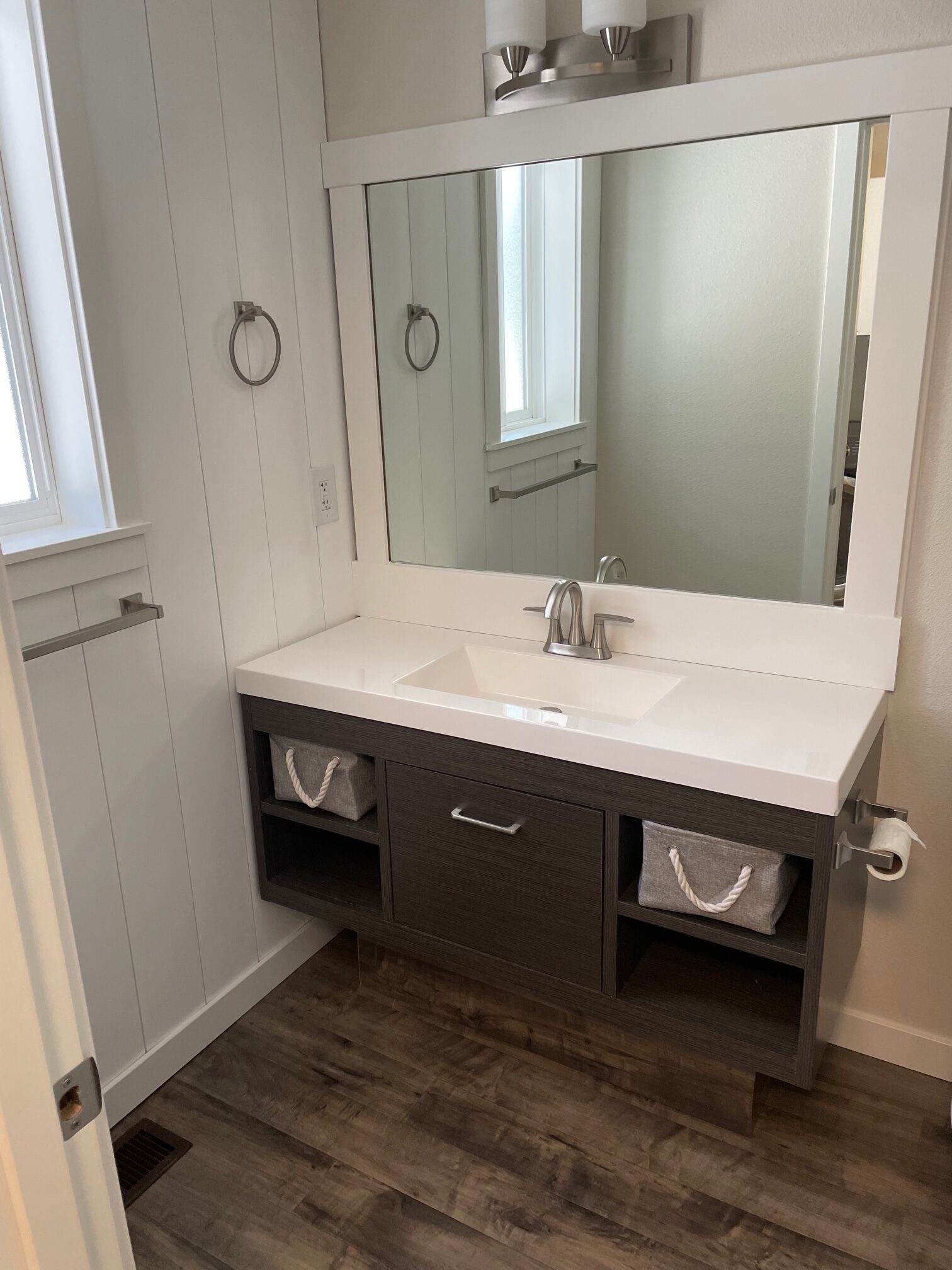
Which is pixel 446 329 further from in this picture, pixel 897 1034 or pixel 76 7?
pixel 897 1034

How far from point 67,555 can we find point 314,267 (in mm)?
889

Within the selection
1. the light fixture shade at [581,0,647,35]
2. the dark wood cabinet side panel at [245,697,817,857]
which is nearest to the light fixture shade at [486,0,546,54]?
the light fixture shade at [581,0,647,35]

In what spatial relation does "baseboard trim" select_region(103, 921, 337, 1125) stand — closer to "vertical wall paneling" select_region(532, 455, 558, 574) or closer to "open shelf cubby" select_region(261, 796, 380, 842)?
"open shelf cubby" select_region(261, 796, 380, 842)

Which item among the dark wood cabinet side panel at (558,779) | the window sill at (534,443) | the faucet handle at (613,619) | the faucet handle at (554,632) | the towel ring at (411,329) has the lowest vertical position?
the dark wood cabinet side panel at (558,779)

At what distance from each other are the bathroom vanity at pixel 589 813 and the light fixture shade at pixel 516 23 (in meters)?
1.14

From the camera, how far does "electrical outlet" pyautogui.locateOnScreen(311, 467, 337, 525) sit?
2.19m

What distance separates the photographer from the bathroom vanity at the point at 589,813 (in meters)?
1.53

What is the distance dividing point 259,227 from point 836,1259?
2135 millimetres

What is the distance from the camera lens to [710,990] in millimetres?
1728

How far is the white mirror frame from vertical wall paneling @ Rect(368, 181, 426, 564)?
22 mm

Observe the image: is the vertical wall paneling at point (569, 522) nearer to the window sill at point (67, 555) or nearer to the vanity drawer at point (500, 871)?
the vanity drawer at point (500, 871)

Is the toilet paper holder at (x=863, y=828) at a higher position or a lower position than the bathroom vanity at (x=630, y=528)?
lower

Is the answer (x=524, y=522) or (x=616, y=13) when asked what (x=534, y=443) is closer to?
(x=524, y=522)

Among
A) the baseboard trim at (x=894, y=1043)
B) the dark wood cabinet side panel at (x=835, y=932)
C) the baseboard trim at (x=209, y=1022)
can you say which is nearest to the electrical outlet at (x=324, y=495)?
the baseboard trim at (x=209, y=1022)
